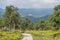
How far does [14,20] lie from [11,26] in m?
3.10

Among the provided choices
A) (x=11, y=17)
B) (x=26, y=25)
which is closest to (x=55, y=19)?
(x=11, y=17)

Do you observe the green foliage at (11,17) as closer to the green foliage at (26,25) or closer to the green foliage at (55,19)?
the green foliage at (55,19)

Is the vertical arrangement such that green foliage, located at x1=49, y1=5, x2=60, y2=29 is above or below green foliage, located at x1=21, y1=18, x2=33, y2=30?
above

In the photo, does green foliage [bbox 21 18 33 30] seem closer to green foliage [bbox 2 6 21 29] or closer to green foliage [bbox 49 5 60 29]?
green foliage [bbox 2 6 21 29]

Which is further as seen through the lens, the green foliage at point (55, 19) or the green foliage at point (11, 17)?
the green foliage at point (11, 17)

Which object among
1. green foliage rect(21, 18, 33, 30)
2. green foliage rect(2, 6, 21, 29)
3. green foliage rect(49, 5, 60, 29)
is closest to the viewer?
green foliage rect(49, 5, 60, 29)

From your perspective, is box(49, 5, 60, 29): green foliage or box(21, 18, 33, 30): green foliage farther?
Answer: box(21, 18, 33, 30): green foliage

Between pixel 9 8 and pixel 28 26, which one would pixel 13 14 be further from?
pixel 28 26

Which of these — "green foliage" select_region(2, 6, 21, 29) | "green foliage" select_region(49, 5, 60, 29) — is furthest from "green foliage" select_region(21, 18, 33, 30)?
"green foliage" select_region(49, 5, 60, 29)


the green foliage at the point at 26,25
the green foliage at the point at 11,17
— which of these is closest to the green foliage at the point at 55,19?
the green foliage at the point at 11,17

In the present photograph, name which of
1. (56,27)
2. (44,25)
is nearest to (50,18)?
(56,27)

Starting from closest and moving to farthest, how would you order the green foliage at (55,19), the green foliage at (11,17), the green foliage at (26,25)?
the green foliage at (55,19)
the green foliage at (11,17)
the green foliage at (26,25)

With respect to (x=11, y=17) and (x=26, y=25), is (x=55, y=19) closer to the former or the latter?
(x=11, y=17)

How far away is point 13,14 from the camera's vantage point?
103 m
